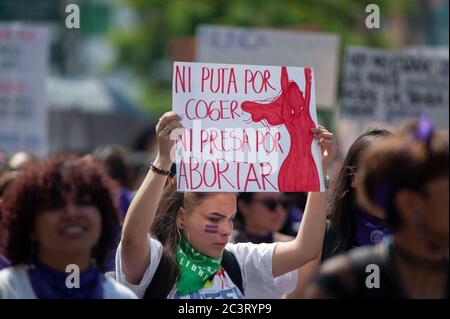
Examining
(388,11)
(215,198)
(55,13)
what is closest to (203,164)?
(215,198)

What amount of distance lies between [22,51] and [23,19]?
18.4 m

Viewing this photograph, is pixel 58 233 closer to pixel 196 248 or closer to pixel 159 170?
pixel 159 170

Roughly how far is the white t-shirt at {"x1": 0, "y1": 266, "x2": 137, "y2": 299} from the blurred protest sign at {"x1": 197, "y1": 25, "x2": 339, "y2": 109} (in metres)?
6.83

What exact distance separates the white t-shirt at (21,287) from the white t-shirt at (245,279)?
1.81 ft

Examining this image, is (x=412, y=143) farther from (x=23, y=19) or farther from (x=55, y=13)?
(x=55, y=13)

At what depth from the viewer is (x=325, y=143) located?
4.76 meters

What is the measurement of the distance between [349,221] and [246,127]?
565 mm

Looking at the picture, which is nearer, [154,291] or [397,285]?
[397,285]

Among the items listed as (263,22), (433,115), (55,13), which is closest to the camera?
(433,115)

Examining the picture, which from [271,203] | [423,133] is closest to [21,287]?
[423,133]

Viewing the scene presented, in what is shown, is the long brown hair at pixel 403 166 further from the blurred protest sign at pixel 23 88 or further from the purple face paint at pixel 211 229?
the blurred protest sign at pixel 23 88

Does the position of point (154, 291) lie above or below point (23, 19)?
below

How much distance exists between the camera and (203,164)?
Answer: 4531mm

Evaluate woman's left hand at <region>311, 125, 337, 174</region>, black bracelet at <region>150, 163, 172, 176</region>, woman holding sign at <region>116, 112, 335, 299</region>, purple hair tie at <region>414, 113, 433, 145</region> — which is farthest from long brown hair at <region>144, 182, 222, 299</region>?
purple hair tie at <region>414, 113, 433, 145</region>
